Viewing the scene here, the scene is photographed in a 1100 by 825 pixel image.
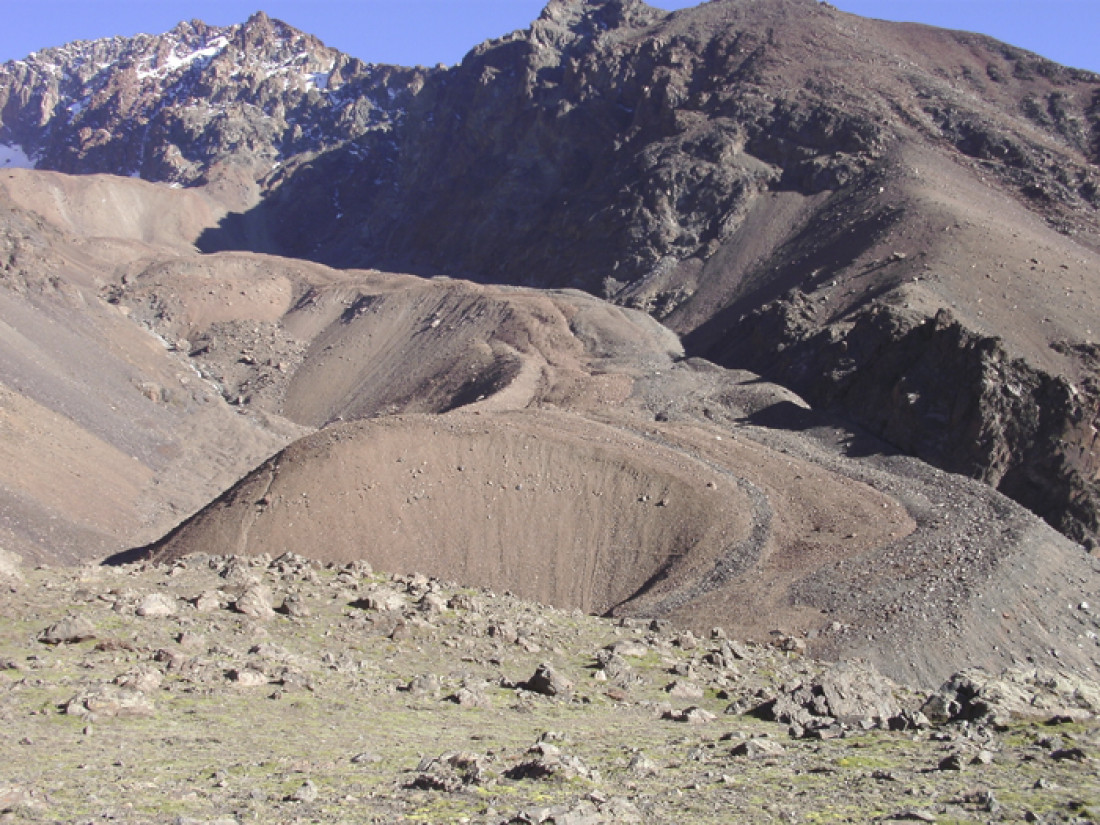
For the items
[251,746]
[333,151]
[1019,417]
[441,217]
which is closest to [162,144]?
[333,151]

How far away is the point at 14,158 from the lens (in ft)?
637

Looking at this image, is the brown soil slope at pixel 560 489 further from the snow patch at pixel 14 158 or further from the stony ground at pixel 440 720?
the snow patch at pixel 14 158

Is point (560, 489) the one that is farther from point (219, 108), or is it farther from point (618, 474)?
point (219, 108)

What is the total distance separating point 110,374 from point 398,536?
107ft

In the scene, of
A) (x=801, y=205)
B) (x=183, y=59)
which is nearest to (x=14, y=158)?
(x=183, y=59)

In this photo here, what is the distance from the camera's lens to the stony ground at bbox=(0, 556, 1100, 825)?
918 cm

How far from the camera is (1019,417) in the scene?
38.0m

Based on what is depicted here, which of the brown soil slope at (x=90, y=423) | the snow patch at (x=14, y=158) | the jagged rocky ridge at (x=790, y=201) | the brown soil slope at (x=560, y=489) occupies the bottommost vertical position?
the brown soil slope at (x=90, y=423)

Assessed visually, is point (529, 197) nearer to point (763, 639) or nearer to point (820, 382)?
point (820, 382)

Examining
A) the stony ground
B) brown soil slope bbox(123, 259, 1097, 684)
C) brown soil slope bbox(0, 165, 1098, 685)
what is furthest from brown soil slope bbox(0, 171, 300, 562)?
the stony ground

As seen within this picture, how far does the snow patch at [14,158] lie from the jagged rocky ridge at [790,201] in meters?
A: 50.5

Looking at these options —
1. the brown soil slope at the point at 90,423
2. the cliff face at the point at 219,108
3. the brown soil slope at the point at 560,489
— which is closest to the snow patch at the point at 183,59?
the cliff face at the point at 219,108

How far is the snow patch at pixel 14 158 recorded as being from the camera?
627 feet

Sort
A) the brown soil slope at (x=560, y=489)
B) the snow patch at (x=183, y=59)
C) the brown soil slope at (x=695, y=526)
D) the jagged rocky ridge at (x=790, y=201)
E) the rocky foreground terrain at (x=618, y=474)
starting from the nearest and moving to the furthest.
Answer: the rocky foreground terrain at (x=618, y=474) < the brown soil slope at (x=695, y=526) < the brown soil slope at (x=560, y=489) < the jagged rocky ridge at (x=790, y=201) < the snow patch at (x=183, y=59)
